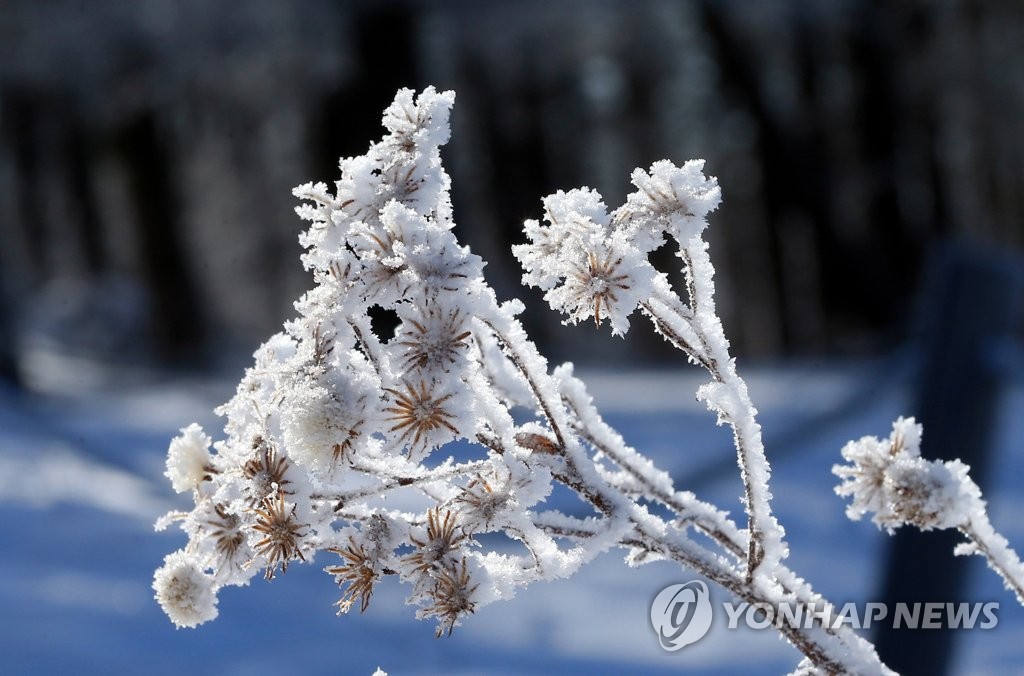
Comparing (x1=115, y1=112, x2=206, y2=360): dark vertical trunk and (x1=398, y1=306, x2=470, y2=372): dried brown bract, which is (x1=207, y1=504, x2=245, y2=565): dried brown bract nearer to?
(x1=398, y1=306, x2=470, y2=372): dried brown bract

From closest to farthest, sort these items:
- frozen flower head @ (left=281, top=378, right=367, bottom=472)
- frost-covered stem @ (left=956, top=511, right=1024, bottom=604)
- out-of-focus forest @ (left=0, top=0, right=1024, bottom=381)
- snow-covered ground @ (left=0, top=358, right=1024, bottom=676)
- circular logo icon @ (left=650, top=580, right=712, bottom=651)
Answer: frozen flower head @ (left=281, top=378, right=367, bottom=472) → frost-covered stem @ (left=956, top=511, right=1024, bottom=604) → circular logo icon @ (left=650, top=580, right=712, bottom=651) → snow-covered ground @ (left=0, top=358, right=1024, bottom=676) → out-of-focus forest @ (left=0, top=0, right=1024, bottom=381)

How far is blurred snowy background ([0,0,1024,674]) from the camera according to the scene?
2.54m

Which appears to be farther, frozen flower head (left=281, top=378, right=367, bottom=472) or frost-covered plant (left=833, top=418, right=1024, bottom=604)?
frost-covered plant (left=833, top=418, right=1024, bottom=604)

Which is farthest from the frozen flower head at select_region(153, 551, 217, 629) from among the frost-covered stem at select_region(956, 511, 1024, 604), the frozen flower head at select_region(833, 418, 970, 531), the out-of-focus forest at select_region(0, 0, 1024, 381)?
the out-of-focus forest at select_region(0, 0, 1024, 381)

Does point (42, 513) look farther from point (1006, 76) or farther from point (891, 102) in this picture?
point (1006, 76)

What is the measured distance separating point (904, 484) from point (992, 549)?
167mm

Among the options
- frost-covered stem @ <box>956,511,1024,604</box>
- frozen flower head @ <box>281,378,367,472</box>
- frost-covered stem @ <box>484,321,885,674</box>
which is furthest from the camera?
frost-covered stem @ <box>956,511,1024,604</box>

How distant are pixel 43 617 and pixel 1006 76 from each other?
1596 centimetres

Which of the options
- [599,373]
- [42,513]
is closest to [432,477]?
[42,513]

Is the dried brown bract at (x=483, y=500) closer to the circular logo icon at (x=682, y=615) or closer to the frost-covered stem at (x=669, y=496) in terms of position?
the frost-covered stem at (x=669, y=496)

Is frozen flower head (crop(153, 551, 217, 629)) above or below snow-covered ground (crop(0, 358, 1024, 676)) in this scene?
below

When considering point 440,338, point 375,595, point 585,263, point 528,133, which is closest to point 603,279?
point 585,263

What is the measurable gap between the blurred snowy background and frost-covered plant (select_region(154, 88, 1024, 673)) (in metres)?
1.42

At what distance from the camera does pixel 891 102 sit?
15.2m
